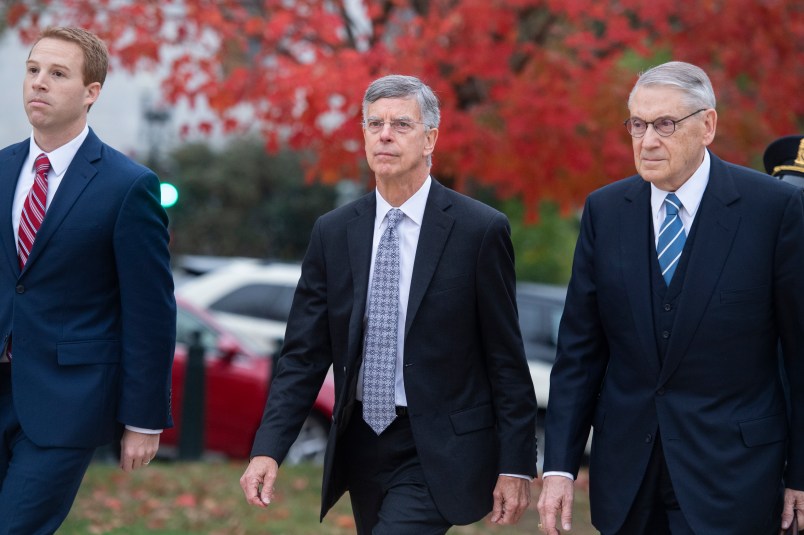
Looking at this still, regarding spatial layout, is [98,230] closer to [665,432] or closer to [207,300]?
[665,432]

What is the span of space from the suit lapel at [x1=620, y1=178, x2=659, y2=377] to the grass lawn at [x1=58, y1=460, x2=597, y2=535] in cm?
407

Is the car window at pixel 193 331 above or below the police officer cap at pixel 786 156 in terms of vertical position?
below

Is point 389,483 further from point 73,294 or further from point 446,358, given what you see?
point 73,294

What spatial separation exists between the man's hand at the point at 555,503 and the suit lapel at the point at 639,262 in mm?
488

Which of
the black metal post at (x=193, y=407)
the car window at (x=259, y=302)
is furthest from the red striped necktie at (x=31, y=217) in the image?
the car window at (x=259, y=302)

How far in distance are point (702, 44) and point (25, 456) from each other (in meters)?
6.46

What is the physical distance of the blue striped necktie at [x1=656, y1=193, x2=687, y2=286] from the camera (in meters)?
4.05

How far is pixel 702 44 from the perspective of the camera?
9.16m

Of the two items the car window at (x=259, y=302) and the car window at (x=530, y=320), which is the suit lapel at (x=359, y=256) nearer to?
the car window at (x=259, y=302)

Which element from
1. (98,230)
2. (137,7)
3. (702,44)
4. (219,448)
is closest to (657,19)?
(702,44)

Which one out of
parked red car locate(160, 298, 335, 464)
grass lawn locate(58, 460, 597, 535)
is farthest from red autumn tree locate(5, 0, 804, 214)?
grass lawn locate(58, 460, 597, 535)

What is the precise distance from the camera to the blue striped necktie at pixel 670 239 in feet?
13.3

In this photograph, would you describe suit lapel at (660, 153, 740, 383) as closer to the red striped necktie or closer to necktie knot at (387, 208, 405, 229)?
necktie knot at (387, 208, 405, 229)

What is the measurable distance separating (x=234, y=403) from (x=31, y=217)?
624 cm
